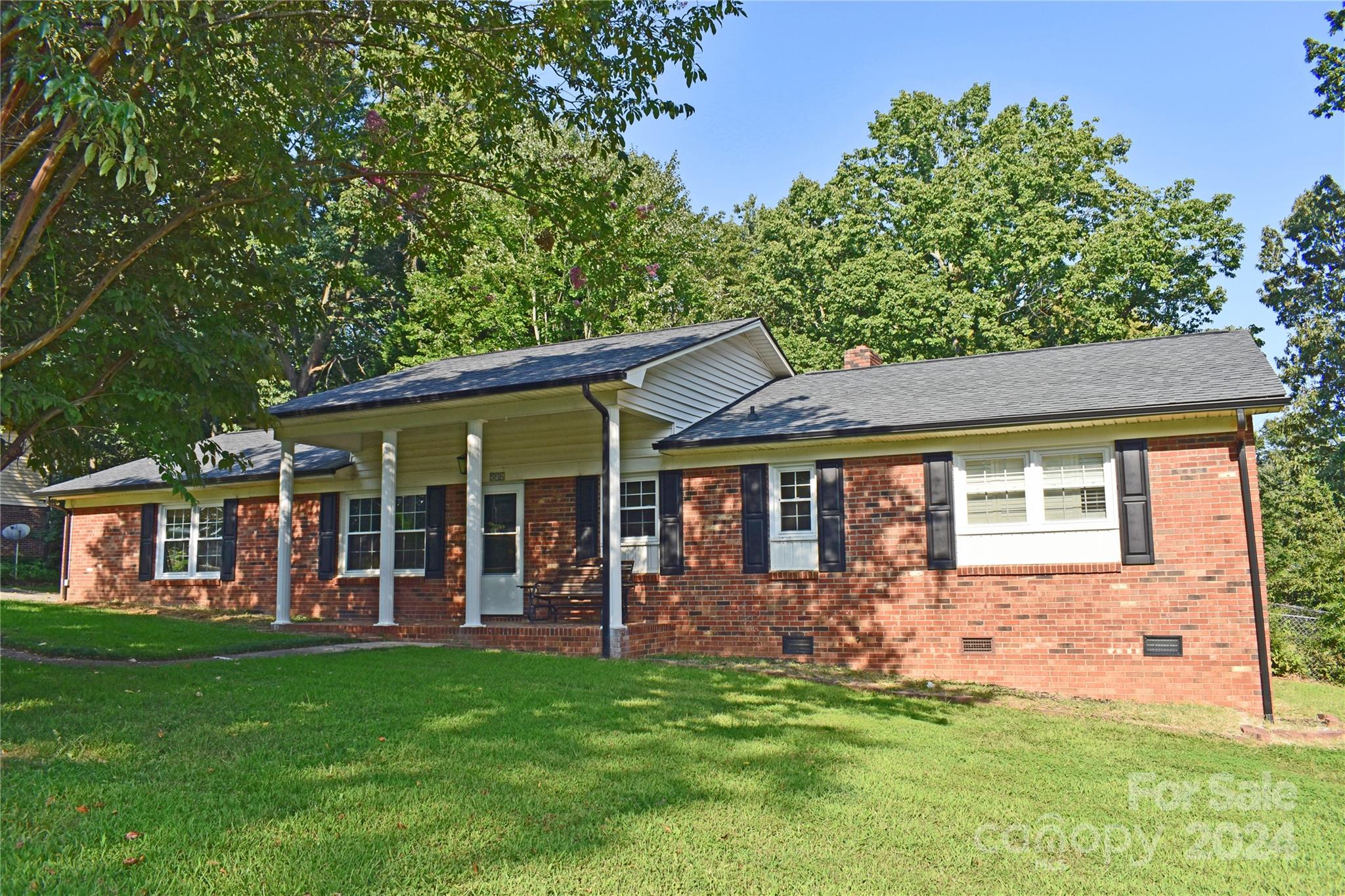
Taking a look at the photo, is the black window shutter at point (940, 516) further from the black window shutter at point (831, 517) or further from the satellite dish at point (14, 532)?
the satellite dish at point (14, 532)

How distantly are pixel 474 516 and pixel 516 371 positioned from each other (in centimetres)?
239

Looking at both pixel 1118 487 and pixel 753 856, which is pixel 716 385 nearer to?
pixel 1118 487

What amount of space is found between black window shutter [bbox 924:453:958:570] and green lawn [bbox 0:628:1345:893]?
359 cm

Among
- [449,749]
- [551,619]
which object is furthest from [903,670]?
[449,749]

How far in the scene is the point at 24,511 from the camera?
29.5 meters

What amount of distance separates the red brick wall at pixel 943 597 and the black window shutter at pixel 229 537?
447 centimetres

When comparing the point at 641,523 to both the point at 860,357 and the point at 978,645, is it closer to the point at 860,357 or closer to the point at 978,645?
the point at 978,645

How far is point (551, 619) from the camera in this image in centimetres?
1530

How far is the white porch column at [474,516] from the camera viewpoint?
14.2 m

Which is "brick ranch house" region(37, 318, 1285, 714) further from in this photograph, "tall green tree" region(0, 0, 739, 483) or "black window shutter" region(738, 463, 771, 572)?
"tall green tree" region(0, 0, 739, 483)

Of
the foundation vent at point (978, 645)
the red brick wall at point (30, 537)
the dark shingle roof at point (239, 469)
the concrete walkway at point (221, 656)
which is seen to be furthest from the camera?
the red brick wall at point (30, 537)

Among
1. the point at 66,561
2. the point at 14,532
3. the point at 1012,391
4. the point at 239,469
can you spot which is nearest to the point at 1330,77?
the point at 1012,391

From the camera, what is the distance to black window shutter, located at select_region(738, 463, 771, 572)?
544 inches

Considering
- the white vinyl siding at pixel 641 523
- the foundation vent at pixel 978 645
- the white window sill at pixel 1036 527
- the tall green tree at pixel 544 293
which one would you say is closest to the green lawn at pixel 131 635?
the white vinyl siding at pixel 641 523
